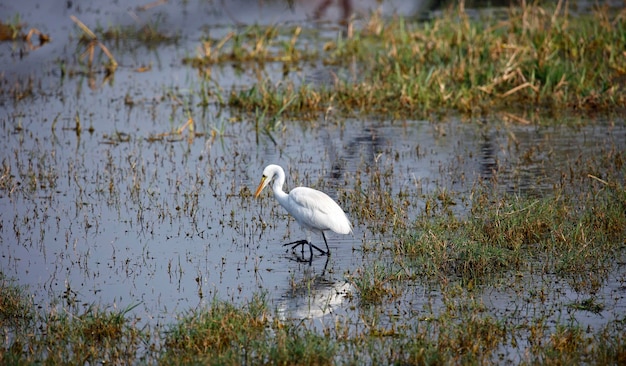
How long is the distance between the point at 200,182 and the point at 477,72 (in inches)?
210

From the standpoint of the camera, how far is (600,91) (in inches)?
543

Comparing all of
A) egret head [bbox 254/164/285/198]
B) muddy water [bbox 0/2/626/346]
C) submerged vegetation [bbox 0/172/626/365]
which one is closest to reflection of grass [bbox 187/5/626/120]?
muddy water [bbox 0/2/626/346]

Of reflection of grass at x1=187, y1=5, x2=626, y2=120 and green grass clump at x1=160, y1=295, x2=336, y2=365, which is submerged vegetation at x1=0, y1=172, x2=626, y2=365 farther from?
reflection of grass at x1=187, y1=5, x2=626, y2=120

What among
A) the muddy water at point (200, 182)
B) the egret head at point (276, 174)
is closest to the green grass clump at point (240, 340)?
the muddy water at point (200, 182)

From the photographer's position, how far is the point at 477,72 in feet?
47.2

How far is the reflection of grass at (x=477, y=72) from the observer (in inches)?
547

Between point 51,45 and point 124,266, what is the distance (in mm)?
12106

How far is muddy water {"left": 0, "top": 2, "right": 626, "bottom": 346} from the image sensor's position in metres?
7.59

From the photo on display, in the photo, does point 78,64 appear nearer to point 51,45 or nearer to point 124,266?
point 51,45

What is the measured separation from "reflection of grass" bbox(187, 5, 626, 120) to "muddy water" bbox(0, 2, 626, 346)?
474 mm

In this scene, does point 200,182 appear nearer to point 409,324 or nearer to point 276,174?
point 276,174

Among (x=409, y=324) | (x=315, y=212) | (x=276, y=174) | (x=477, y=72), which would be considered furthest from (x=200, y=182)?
(x=477, y=72)

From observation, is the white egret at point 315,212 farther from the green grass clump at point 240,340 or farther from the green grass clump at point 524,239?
the green grass clump at point 240,340

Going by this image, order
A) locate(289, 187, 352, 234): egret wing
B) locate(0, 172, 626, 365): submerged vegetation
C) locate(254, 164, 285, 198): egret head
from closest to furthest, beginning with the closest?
locate(0, 172, 626, 365): submerged vegetation, locate(289, 187, 352, 234): egret wing, locate(254, 164, 285, 198): egret head
